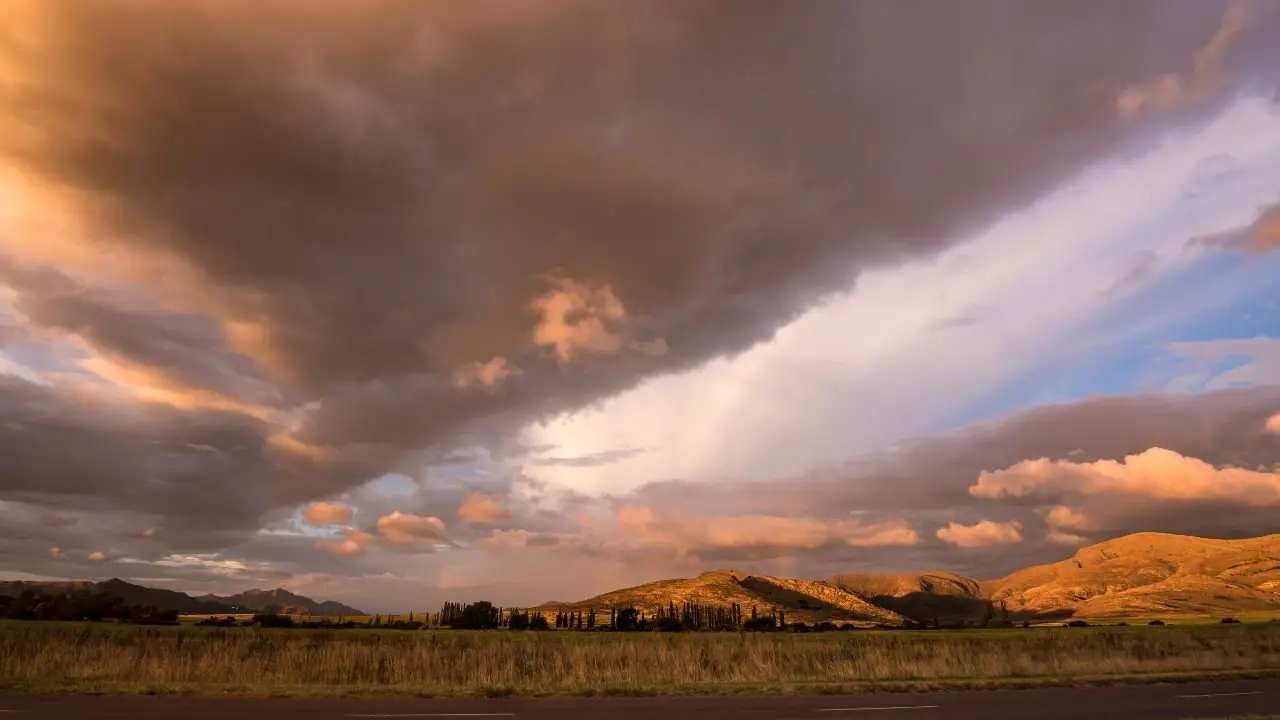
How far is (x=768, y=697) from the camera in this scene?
2702cm

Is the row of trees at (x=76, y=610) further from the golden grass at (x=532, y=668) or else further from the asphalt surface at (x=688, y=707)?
the asphalt surface at (x=688, y=707)

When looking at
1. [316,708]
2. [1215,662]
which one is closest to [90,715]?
[316,708]

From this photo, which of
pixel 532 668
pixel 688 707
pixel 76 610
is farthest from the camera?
pixel 76 610

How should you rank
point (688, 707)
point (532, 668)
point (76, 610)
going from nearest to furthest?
point (688, 707), point (532, 668), point (76, 610)

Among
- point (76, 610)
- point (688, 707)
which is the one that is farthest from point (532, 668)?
point (76, 610)

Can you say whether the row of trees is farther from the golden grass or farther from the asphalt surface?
the asphalt surface

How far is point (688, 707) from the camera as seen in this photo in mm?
24000

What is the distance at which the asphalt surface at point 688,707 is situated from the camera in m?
21.5

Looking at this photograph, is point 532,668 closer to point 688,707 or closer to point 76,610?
point 688,707

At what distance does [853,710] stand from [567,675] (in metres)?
14.3

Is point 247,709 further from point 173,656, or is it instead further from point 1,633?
point 1,633

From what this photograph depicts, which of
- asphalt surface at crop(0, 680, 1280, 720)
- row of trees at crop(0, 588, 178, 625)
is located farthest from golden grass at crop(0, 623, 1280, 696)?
row of trees at crop(0, 588, 178, 625)

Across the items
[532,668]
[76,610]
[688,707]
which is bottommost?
[76,610]

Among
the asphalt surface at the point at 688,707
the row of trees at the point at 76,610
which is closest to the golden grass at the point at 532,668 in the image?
the asphalt surface at the point at 688,707
